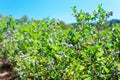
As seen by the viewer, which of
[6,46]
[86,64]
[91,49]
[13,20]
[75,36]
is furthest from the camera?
[13,20]

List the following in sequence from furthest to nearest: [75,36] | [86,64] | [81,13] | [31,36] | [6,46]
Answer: [6,46], [31,36], [81,13], [75,36], [86,64]

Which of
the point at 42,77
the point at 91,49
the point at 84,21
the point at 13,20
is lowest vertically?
the point at 42,77

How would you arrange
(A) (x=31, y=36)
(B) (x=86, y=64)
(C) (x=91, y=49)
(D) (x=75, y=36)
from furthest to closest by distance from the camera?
(A) (x=31, y=36), (D) (x=75, y=36), (B) (x=86, y=64), (C) (x=91, y=49)

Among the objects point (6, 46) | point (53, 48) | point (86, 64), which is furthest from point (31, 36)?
point (86, 64)

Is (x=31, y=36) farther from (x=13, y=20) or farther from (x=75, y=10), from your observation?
(x=13, y=20)

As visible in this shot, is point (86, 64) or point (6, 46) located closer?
point (86, 64)

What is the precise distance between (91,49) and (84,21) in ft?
7.99

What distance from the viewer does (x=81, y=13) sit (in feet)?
33.8

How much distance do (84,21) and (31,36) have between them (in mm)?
5725

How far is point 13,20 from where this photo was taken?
87.7ft

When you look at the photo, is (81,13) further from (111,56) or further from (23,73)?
(23,73)

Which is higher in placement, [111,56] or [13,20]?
[13,20]

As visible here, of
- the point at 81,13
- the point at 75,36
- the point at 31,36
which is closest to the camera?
the point at 75,36

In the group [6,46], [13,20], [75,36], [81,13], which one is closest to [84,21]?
[81,13]
